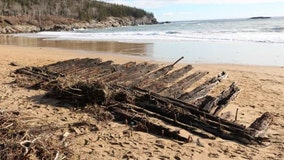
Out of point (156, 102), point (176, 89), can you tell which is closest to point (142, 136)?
point (156, 102)

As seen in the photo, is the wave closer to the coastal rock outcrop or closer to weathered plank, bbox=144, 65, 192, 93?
weathered plank, bbox=144, 65, 192, 93

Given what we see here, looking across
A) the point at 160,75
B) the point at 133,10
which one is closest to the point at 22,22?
the point at 133,10

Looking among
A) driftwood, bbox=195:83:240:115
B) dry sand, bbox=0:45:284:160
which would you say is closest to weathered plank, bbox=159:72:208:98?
driftwood, bbox=195:83:240:115

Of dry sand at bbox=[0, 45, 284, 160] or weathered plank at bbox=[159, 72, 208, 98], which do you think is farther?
weathered plank at bbox=[159, 72, 208, 98]

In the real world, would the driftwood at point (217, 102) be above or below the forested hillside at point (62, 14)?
below

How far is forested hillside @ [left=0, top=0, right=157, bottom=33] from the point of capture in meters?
74.8

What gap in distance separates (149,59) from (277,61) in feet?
16.8

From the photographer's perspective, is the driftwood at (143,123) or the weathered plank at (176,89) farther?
the weathered plank at (176,89)

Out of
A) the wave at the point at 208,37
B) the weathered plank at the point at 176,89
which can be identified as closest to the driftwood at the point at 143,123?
the weathered plank at the point at 176,89

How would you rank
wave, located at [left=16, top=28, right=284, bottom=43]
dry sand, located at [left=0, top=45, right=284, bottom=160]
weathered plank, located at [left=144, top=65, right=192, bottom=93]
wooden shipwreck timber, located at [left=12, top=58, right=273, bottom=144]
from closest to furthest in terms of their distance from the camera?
dry sand, located at [left=0, top=45, right=284, bottom=160]
wooden shipwreck timber, located at [left=12, top=58, right=273, bottom=144]
weathered plank, located at [left=144, top=65, right=192, bottom=93]
wave, located at [left=16, top=28, right=284, bottom=43]

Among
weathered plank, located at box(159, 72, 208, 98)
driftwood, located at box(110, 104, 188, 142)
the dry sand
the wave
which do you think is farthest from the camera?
the wave

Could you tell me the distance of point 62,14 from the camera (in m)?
93.6

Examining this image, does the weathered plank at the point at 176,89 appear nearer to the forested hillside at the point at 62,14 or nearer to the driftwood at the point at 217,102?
the driftwood at the point at 217,102

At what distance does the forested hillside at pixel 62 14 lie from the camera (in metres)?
74.8
